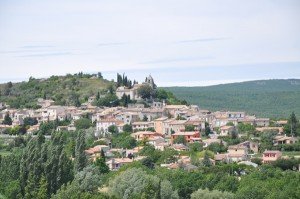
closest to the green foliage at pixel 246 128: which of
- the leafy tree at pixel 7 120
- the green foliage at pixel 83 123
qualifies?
the green foliage at pixel 83 123

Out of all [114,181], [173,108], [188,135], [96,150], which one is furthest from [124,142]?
[114,181]

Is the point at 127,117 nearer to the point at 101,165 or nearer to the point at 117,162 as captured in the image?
the point at 117,162

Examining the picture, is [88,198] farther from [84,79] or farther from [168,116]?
[84,79]

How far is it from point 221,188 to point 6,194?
7.02m

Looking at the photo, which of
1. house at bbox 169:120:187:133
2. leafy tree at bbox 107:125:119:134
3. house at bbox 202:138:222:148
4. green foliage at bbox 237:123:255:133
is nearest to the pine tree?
house at bbox 202:138:222:148

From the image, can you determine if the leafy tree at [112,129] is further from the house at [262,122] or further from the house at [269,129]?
the house at [262,122]

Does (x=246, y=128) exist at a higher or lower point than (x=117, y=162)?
higher

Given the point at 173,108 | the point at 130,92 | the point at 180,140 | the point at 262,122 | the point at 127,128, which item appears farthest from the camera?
the point at 130,92

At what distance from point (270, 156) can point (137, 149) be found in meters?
6.83

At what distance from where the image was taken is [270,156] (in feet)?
107

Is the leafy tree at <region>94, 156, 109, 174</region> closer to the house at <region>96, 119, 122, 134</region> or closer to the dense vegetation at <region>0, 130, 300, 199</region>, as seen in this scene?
the dense vegetation at <region>0, 130, 300, 199</region>

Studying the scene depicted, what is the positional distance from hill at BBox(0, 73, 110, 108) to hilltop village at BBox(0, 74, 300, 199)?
0.37m

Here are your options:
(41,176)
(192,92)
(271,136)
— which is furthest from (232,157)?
(192,92)

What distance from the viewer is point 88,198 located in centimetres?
2223
